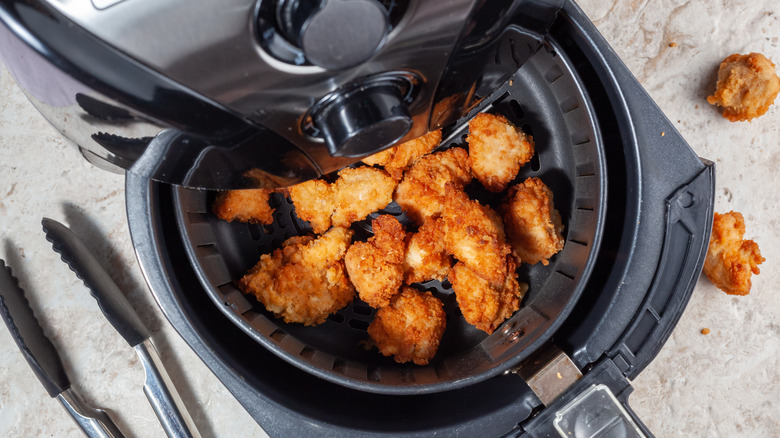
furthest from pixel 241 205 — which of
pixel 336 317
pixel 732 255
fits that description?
pixel 732 255

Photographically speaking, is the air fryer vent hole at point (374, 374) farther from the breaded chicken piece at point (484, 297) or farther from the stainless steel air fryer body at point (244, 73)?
the stainless steel air fryer body at point (244, 73)

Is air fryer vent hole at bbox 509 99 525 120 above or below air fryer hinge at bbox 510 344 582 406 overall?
above

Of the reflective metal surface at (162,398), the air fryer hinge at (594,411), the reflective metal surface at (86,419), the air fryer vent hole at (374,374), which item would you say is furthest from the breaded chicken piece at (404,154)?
the reflective metal surface at (86,419)

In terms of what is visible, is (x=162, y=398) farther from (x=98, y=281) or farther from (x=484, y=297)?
(x=484, y=297)

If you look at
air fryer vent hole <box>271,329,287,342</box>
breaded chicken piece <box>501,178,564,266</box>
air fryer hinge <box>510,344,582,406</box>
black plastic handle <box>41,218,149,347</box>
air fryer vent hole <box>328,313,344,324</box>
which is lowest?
black plastic handle <box>41,218,149,347</box>

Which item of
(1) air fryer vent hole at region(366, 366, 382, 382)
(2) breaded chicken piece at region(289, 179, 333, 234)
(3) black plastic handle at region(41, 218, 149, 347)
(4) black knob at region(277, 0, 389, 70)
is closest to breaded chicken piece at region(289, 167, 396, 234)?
(2) breaded chicken piece at region(289, 179, 333, 234)

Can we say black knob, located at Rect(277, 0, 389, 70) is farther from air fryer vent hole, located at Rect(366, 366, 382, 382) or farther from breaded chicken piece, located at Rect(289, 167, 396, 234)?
air fryer vent hole, located at Rect(366, 366, 382, 382)
